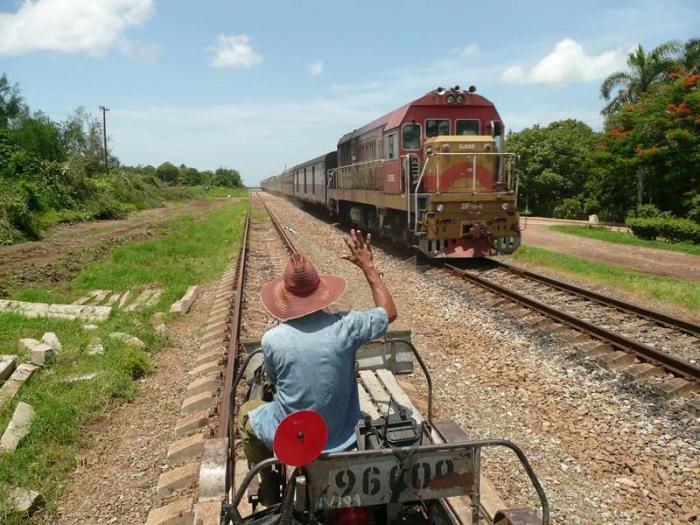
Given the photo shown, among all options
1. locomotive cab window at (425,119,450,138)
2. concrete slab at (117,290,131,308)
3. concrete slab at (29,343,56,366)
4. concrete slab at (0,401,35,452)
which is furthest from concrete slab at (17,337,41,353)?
locomotive cab window at (425,119,450,138)

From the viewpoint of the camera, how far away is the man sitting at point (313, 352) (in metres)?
2.86

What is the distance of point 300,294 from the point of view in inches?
118

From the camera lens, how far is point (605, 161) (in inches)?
1064

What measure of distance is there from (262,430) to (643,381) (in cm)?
448

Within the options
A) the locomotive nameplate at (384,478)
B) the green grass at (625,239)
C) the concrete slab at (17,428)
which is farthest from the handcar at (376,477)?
the green grass at (625,239)

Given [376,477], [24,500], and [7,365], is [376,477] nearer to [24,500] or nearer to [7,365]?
[24,500]

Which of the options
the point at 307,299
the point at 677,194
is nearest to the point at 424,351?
the point at 307,299

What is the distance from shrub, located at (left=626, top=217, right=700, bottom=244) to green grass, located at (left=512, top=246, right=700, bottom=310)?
22.8 ft

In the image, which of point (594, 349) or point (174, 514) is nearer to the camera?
point (174, 514)

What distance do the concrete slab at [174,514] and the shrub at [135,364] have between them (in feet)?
9.90

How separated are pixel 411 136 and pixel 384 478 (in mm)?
11584

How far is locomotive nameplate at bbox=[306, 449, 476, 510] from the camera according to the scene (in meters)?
2.64

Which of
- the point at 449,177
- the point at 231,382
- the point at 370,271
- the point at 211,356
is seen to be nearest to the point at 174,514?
the point at 231,382

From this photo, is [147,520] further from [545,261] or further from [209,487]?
[545,261]
